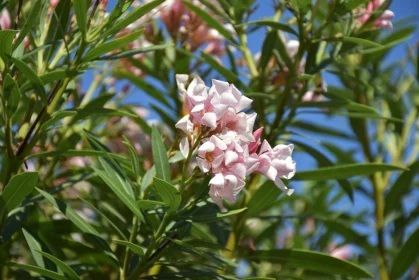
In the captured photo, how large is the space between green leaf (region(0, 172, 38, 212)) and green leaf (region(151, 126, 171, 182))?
174 mm

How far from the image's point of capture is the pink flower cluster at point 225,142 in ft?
2.94

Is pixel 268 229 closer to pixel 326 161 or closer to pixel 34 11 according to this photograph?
pixel 326 161

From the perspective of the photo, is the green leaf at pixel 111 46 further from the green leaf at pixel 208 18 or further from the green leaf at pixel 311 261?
the green leaf at pixel 311 261

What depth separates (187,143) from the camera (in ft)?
3.10

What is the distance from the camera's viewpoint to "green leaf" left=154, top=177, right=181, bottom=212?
2.86ft

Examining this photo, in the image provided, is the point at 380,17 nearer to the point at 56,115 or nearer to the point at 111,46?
the point at 111,46

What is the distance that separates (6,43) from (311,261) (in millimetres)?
659

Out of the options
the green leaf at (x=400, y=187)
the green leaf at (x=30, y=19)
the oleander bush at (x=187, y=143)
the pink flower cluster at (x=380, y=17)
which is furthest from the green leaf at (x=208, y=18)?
the green leaf at (x=400, y=187)

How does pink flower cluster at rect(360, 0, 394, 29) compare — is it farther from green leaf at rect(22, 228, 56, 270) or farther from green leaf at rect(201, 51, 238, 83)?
green leaf at rect(22, 228, 56, 270)

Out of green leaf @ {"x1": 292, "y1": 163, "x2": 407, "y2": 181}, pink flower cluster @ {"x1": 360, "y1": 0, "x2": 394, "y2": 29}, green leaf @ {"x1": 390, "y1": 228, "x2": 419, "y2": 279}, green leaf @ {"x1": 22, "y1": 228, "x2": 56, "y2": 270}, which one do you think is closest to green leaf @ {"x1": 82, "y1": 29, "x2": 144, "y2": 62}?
green leaf @ {"x1": 22, "y1": 228, "x2": 56, "y2": 270}

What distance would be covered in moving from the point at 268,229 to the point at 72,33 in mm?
775

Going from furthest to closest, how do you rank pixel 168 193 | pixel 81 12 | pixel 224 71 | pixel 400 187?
pixel 400 187, pixel 224 71, pixel 81 12, pixel 168 193

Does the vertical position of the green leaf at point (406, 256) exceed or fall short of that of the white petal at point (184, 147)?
it exceeds it

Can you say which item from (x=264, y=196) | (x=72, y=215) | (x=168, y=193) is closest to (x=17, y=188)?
(x=72, y=215)
